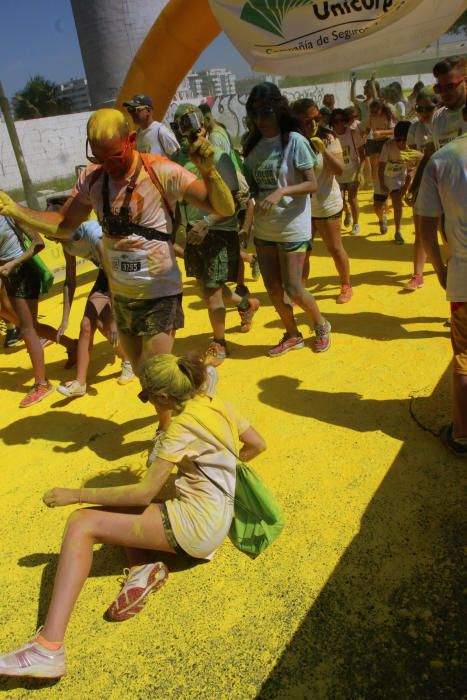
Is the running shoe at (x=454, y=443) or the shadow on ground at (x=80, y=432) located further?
the shadow on ground at (x=80, y=432)

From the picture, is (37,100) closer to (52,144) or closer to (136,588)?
(52,144)

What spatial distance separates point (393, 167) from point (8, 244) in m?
4.72

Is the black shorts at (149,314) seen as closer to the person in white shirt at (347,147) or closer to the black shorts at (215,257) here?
the black shorts at (215,257)

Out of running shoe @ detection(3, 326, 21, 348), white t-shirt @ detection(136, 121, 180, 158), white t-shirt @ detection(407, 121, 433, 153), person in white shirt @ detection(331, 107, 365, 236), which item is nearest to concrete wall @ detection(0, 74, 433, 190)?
person in white shirt @ detection(331, 107, 365, 236)

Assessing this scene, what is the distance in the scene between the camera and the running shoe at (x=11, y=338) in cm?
625

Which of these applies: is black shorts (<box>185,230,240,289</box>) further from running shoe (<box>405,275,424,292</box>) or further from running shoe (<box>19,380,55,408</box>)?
running shoe (<box>405,275,424,292</box>)

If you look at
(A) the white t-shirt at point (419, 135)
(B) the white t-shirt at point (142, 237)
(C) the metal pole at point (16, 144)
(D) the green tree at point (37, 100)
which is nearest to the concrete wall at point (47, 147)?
(C) the metal pole at point (16, 144)

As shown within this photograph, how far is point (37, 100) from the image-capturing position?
176ft

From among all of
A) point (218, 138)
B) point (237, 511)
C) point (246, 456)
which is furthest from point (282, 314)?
point (237, 511)

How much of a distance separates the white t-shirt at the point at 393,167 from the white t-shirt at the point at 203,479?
5.43m

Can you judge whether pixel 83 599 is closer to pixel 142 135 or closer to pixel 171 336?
pixel 171 336

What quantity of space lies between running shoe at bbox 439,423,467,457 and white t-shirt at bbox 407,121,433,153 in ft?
13.4

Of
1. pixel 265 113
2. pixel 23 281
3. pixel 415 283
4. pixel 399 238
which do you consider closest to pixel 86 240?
pixel 23 281

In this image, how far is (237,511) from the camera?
2.71m
